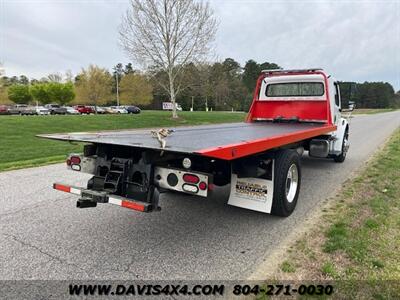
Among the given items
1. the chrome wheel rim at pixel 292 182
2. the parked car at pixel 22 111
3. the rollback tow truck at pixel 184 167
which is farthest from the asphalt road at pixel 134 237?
the parked car at pixel 22 111

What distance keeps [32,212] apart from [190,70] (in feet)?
87.3

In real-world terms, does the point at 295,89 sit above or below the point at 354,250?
above

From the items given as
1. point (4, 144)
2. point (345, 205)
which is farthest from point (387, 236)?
point (4, 144)

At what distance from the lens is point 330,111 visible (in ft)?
25.2

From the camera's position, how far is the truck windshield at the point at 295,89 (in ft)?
26.0

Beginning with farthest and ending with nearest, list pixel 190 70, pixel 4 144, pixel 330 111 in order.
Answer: pixel 190 70
pixel 4 144
pixel 330 111

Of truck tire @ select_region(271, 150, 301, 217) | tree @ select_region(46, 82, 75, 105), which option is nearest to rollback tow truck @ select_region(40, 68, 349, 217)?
truck tire @ select_region(271, 150, 301, 217)

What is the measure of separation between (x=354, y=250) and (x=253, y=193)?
132 cm

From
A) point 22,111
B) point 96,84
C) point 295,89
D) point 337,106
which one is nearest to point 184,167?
point 295,89

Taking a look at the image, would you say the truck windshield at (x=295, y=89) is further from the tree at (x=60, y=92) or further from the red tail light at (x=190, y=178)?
the tree at (x=60, y=92)

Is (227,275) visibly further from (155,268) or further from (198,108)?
(198,108)

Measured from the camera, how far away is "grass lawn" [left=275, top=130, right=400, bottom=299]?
293 centimetres

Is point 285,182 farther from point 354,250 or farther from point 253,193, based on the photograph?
point 354,250

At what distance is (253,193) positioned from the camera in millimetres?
4195
